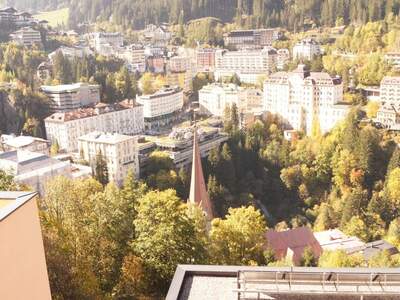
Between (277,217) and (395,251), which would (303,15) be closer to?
(277,217)

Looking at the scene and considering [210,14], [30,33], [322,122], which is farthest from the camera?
[210,14]

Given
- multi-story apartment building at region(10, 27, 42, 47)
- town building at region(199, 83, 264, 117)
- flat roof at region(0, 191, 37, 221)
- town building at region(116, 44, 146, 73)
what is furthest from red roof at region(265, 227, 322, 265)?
town building at region(116, 44, 146, 73)

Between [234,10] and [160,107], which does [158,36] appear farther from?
[160,107]

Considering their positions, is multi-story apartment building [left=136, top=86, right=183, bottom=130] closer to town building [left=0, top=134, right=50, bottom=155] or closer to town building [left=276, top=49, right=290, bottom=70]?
town building [left=0, top=134, right=50, bottom=155]

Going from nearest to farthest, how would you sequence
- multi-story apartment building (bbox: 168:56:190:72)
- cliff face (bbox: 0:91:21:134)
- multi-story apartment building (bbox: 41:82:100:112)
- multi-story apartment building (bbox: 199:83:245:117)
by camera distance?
cliff face (bbox: 0:91:21:134) → multi-story apartment building (bbox: 41:82:100:112) → multi-story apartment building (bbox: 199:83:245:117) → multi-story apartment building (bbox: 168:56:190:72)

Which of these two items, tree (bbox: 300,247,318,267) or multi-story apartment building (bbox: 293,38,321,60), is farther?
multi-story apartment building (bbox: 293,38,321,60)

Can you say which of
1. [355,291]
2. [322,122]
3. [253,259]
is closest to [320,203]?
[322,122]

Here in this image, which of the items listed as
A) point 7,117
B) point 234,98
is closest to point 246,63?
point 234,98
